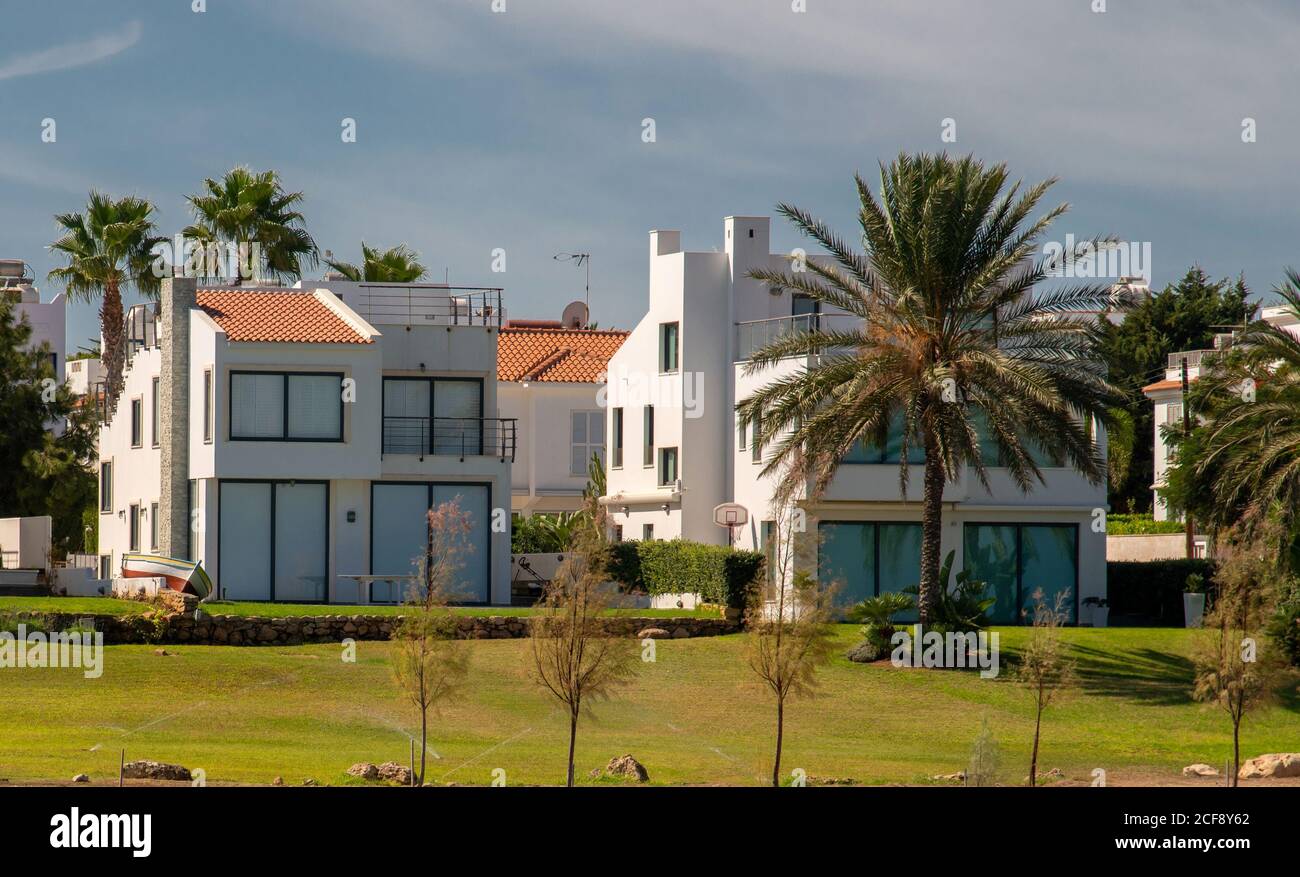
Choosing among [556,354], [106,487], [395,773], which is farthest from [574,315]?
[395,773]

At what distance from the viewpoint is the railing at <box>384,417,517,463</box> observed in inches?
1797

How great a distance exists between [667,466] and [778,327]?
225 inches

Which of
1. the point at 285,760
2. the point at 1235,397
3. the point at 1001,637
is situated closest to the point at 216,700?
the point at 285,760

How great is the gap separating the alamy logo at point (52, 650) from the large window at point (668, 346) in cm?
1798

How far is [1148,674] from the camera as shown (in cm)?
3709

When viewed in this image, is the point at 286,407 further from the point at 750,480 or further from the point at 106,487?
the point at 750,480

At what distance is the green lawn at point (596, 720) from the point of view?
26219 mm

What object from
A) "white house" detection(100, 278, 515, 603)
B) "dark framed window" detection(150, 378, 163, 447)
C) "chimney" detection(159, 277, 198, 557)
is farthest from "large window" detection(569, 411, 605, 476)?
"chimney" detection(159, 277, 198, 557)

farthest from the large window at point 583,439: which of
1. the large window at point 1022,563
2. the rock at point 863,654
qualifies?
the rock at point 863,654

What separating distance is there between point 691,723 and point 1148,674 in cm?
1076

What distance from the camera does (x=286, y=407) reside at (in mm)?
44062

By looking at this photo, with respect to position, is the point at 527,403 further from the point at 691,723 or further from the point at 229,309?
the point at 691,723

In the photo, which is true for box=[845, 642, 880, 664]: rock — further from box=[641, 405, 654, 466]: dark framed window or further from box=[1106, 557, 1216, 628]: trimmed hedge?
box=[641, 405, 654, 466]: dark framed window

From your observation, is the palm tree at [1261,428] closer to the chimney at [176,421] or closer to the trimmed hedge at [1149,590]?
the trimmed hedge at [1149,590]
